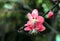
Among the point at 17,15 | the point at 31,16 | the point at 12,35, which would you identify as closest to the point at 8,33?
the point at 12,35

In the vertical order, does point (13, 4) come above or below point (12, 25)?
above

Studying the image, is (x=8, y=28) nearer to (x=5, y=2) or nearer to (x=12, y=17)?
(x=12, y=17)

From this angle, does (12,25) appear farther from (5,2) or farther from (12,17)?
(5,2)

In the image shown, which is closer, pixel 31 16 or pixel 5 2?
pixel 31 16

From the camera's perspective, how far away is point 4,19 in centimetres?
386

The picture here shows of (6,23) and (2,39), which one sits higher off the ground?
(6,23)

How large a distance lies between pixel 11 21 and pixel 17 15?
14cm

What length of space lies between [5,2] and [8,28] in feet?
1.46

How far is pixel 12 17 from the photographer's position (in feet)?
12.4

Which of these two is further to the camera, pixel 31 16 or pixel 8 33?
pixel 8 33

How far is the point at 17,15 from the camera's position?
378 cm

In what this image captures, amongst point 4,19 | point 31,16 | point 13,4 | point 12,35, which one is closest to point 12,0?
point 13,4

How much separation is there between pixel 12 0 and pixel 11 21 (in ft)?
1.14

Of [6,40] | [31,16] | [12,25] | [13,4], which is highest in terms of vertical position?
[31,16]
